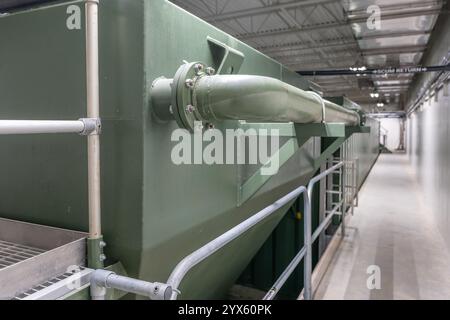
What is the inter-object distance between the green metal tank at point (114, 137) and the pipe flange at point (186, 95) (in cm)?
11

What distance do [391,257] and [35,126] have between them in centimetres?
332

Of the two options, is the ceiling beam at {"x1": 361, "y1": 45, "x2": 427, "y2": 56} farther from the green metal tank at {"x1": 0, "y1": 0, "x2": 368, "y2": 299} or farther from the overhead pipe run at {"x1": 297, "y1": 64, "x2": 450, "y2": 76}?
the green metal tank at {"x1": 0, "y1": 0, "x2": 368, "y2": 299}

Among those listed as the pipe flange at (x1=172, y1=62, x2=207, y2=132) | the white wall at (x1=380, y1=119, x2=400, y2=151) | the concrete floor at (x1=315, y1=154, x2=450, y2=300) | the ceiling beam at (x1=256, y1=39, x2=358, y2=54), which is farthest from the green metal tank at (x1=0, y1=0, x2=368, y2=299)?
the white wall at (x1=380, y1=119, x2=400, y2=151)

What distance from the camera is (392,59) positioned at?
5.91m

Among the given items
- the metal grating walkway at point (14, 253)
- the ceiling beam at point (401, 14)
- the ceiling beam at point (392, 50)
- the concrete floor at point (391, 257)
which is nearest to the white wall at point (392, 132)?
the ceiling beam at point (392, 50)

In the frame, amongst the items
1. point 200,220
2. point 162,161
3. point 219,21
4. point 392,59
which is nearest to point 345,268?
point 200,220

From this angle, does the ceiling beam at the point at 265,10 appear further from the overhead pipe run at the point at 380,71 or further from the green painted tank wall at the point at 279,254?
the green painted tank wall at the point at 279,254

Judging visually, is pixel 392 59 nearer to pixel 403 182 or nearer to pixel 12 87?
pixel 403 182

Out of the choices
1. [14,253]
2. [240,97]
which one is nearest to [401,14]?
[240,97]

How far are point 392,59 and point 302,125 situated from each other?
4989 mm

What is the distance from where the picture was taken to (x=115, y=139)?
1.15 metres

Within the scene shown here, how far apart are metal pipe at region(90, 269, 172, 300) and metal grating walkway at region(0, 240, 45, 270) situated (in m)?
0.32

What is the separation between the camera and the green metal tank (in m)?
1.12

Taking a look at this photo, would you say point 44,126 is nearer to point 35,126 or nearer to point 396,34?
point 35,126
